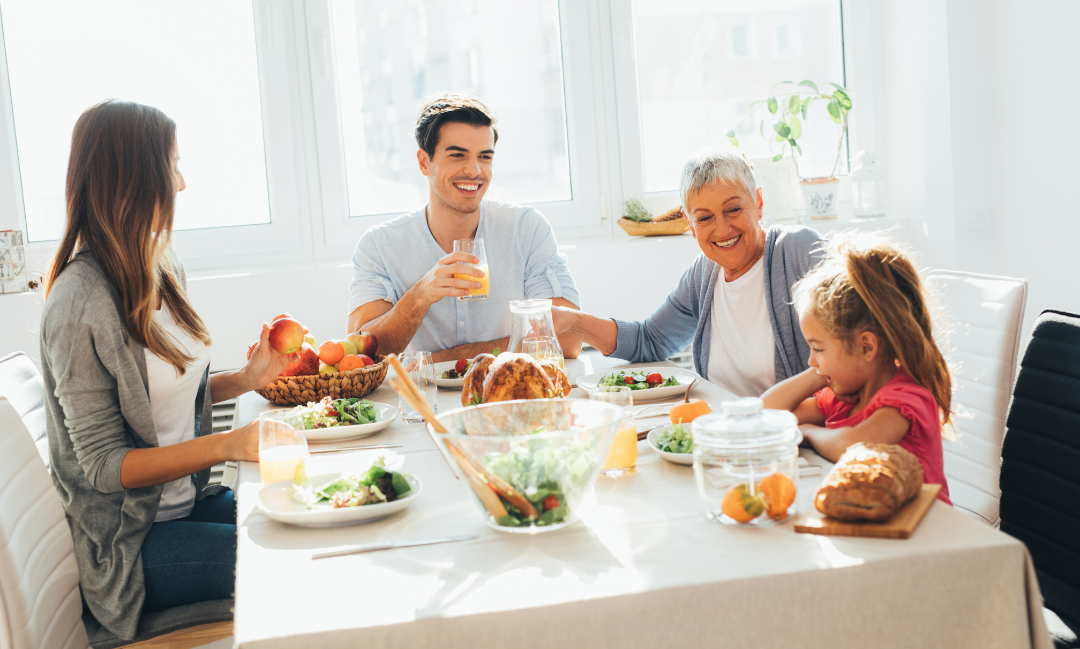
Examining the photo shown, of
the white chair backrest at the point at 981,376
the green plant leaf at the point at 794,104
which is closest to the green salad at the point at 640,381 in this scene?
the white chair backrest at the point at 981,376

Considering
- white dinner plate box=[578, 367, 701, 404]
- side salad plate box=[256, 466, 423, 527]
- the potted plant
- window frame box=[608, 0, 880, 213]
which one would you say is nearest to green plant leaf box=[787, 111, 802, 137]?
the potted plant

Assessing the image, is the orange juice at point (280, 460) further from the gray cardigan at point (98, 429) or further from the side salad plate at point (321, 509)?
the gray cardigan at point (98, 429)

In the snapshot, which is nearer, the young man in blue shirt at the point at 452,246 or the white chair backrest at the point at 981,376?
the white chair backrest at the point at 981,376

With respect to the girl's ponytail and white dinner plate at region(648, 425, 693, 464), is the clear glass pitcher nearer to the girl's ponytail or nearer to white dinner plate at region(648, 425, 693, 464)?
white dinner plate at region(648, 425, 693, 464)

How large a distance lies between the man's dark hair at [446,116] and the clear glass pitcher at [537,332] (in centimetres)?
95

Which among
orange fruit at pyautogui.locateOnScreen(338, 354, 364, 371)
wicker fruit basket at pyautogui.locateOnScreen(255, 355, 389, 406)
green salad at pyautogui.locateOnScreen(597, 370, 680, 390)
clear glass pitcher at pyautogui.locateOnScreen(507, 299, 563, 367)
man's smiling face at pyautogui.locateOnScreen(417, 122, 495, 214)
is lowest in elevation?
green salad at pyautogui.locateOnScreen(597, 370, 680, 390)

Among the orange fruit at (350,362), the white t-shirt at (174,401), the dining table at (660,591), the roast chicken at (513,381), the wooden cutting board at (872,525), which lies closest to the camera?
the dining table at (660,591)

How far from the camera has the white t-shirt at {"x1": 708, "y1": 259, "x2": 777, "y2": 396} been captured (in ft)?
6.37

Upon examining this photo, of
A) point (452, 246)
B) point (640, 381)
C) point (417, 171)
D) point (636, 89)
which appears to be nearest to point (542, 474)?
point (640, 381)

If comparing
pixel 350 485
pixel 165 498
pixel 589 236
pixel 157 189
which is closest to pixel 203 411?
pixel 165 498

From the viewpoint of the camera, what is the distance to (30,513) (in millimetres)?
1351

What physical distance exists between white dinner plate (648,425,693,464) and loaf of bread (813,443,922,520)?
0.26 metres

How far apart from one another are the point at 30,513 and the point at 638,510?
0.99 m

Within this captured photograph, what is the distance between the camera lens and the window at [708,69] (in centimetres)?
336
